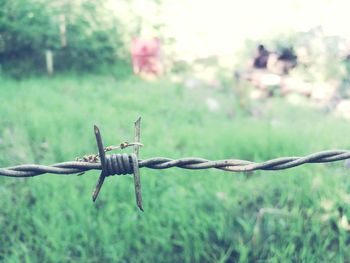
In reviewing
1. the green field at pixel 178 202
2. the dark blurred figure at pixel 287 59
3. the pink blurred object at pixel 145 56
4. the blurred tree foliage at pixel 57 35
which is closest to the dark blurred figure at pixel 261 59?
the dark blurred figure at pixel 287 59

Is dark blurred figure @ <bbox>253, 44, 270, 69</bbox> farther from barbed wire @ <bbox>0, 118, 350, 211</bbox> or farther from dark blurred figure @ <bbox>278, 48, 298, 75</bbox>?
barbed wire @ <bbox>0, 118, 350, 211</bbox>

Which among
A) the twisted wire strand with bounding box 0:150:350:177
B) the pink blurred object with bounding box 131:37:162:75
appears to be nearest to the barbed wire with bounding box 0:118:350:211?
the twisted wire strand with bounding box 0:150:350:177

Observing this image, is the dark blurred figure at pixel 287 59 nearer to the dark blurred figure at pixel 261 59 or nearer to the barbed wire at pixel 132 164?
Result: the dark blurred figure at pixel 261 59

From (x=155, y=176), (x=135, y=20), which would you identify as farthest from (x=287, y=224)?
(x=135, y=20)

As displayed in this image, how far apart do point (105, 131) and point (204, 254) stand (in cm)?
166

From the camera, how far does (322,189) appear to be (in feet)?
6.50

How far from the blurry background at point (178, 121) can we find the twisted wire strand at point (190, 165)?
36.1 inches

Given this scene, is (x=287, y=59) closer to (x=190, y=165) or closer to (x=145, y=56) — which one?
(x=145, y=56)

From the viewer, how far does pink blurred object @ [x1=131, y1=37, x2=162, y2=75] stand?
20.1 feet

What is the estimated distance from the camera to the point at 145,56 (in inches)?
242

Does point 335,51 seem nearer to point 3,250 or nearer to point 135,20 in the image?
point 135,20

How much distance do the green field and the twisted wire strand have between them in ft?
2.98

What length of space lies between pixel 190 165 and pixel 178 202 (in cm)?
116

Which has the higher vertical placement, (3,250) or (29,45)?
(29,45)
